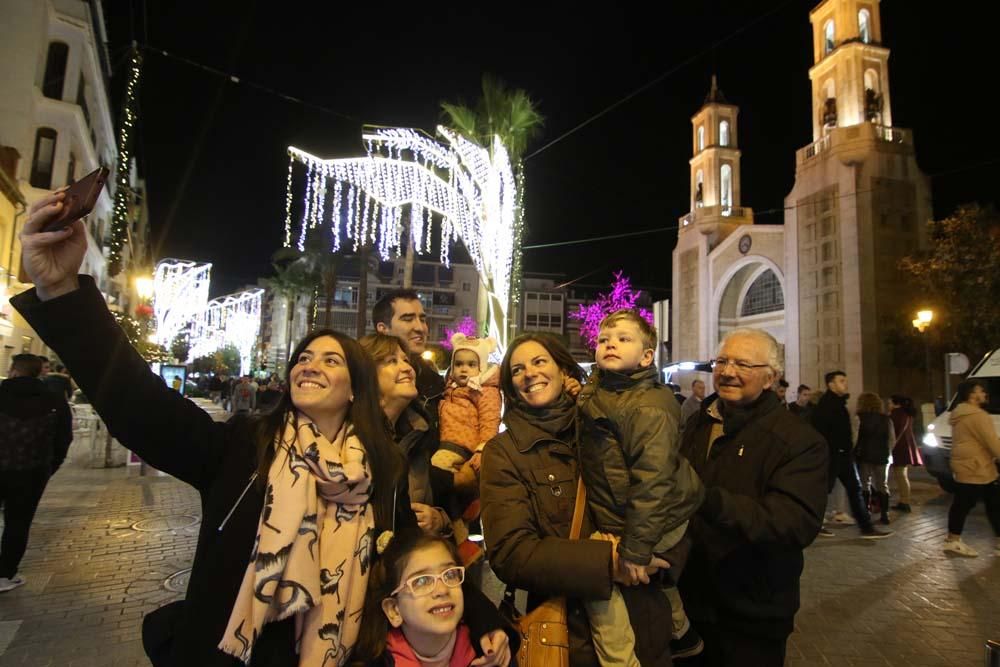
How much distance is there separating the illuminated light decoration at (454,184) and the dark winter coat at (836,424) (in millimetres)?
7973

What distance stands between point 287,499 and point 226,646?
435mm

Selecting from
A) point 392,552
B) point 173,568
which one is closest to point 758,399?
point 392,552

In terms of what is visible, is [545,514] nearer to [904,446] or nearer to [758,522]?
[758,522]

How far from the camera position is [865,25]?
1350 inches

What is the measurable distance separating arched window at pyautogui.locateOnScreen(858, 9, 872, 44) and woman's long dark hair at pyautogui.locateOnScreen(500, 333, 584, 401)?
41.5 metres

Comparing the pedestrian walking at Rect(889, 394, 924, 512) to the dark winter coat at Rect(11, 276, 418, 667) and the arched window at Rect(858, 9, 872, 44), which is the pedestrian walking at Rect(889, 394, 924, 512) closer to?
the dark winter coat at Rect(11, 276, 418, 667)

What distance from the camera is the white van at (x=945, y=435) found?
10.4 meters

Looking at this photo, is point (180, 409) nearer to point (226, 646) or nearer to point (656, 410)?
point (226, 646)

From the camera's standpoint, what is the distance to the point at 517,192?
16016mm

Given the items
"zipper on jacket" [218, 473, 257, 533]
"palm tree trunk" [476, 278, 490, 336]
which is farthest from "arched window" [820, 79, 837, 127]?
"zipper on jacket" [218, 473, 257, 533]

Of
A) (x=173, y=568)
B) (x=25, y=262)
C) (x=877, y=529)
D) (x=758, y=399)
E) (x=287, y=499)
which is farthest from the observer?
(x=877, y=529)

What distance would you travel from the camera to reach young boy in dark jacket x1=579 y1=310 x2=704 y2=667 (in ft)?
7.29

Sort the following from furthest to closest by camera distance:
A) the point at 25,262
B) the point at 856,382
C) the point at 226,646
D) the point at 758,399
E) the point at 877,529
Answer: the point at 856,382 < the point at 877,529 < the point at 758,399 < the point at 226,646 < the point at 25,262

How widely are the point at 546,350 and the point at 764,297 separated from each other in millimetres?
41325
